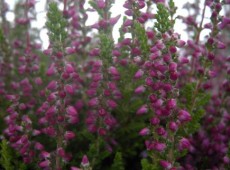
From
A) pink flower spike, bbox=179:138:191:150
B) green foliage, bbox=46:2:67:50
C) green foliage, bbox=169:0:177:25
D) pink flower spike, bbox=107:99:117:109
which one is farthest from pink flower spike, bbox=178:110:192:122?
green foliage, bbox=46:2:67:50

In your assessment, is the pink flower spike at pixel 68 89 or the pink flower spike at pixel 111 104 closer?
the pink flower spike at pixel 68 89

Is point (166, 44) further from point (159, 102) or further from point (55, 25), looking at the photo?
point (55, 25)

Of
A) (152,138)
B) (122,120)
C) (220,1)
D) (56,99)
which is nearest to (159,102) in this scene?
(152,138)

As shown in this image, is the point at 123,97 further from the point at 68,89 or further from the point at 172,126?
the point at 172,126

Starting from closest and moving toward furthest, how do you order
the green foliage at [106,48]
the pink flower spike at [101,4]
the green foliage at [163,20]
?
1. the green foliage at [163,20]
2. the green foliage at [106,48]
3. the pink flower spike at [101,4]

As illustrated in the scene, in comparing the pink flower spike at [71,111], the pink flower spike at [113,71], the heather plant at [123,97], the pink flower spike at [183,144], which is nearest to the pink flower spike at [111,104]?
the heather plant at [123,97]

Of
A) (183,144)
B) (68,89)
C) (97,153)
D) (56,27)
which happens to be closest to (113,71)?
(68,89)

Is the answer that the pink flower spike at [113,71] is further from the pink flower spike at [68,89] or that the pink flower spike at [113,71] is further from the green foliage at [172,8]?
the green foliage at [172,8]

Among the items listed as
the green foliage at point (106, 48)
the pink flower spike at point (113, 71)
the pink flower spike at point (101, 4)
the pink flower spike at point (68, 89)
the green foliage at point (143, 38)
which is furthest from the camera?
the pink flower spike at point (101, 4)
